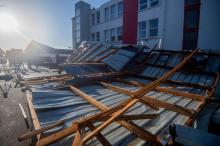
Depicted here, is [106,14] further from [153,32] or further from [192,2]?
[192,2]

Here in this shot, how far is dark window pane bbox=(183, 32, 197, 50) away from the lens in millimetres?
16500

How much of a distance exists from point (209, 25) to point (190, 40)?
7.38 ft

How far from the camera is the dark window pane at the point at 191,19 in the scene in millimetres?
16319

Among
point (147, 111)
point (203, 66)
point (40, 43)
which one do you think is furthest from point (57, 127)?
point (40, 43)

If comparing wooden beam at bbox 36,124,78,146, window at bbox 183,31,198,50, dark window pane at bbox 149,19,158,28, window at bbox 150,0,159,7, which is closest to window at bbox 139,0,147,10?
window at bbox 150,0,159,7

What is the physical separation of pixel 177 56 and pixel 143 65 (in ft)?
5.56

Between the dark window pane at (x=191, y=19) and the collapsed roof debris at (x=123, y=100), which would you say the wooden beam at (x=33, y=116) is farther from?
the dark window pane at (x=191, y=19)

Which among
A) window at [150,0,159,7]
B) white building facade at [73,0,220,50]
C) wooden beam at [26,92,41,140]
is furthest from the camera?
window at [150,0,159,7]

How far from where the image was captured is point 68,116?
3.34m

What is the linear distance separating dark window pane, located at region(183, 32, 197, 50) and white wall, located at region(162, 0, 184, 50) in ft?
1.53

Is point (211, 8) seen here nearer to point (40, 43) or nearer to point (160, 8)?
point (160, 8)

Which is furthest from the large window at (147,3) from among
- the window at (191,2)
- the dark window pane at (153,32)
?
the window at (191,2)

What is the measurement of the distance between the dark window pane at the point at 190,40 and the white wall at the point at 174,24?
0.47 metres

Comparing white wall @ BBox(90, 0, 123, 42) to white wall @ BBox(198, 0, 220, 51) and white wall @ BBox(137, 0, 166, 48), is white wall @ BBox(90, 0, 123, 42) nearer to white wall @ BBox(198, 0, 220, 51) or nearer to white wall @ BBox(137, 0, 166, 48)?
white wall @ BBox(137, 0, 166, 48)
